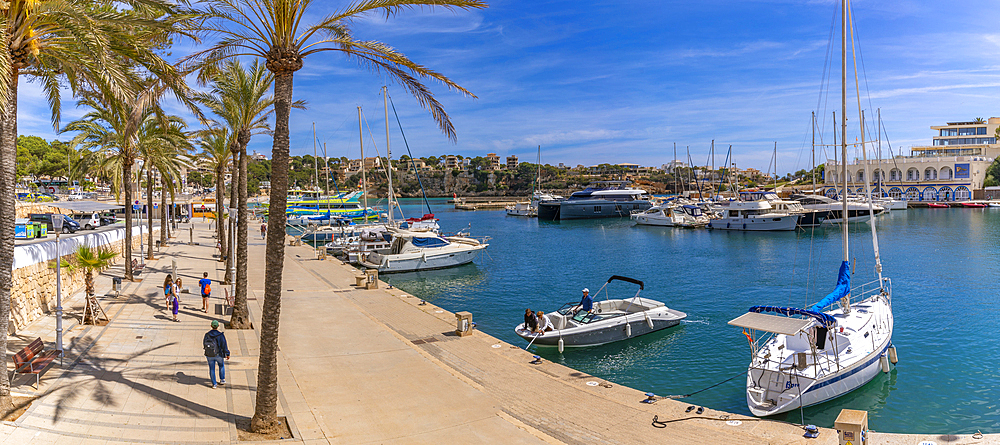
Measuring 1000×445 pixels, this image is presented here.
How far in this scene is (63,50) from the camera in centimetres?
1049

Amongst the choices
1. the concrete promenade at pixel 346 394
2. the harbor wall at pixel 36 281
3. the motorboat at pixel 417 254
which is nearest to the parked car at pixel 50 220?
the harbor wall at pixel 36 281

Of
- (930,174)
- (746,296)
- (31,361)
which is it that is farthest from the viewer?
(930,174)

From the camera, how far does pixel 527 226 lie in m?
85.8

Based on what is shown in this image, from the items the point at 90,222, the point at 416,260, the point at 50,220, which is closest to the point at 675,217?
the point at 416,260

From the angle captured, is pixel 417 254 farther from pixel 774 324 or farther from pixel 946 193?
pixel 946 193

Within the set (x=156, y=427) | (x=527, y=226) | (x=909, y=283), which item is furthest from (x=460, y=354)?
(x=527, y=226)

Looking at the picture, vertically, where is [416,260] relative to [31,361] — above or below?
below

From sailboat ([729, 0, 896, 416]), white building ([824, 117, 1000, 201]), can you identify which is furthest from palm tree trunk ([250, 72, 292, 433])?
white building ([824, 117, 1000, 201])

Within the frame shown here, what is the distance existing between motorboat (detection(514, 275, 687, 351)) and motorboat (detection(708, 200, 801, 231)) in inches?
1995

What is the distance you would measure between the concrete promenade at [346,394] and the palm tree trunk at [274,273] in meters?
0.56

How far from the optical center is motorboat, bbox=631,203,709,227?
75188 millimetres

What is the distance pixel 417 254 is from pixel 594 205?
68695mm

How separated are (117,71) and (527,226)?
7646 cm

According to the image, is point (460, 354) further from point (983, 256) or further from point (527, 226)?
point (527, 226)
